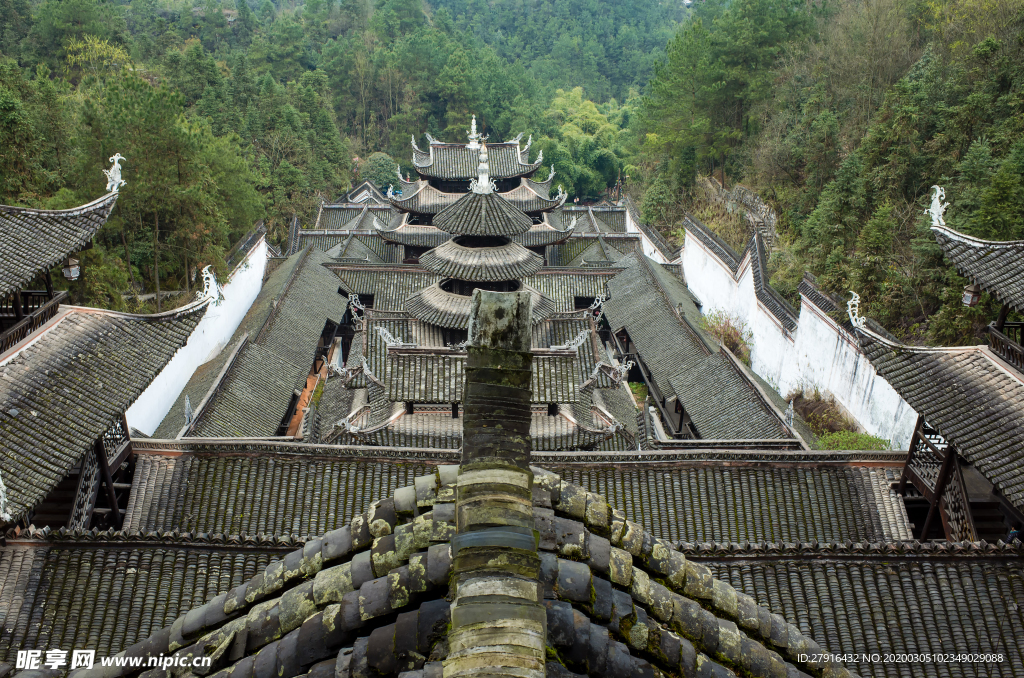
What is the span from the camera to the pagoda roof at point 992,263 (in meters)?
11.2

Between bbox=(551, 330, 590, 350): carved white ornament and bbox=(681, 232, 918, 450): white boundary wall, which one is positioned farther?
bbox=(681, 232, 918, 450): white boundary wall

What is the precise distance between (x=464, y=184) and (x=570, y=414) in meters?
21.8

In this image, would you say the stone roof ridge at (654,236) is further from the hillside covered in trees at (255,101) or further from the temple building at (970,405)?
the temple building at (970,405)

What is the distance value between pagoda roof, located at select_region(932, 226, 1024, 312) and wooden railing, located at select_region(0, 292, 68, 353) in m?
15.6

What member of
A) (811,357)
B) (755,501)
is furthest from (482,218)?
(811,357)

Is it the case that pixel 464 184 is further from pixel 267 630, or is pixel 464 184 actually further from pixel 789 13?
pixel 267 630

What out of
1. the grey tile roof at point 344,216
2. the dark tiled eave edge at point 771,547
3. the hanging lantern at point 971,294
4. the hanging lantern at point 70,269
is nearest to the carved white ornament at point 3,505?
the dark tiled eave edge at point 771,547

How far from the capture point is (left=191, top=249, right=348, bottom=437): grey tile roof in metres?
19.2

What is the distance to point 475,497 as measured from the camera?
3.33 m

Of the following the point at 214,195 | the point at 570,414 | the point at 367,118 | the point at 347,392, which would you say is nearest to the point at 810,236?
the point at 570,414

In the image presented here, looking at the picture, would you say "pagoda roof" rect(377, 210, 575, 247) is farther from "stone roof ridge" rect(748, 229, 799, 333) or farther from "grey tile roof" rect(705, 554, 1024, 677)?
"grey tile roof" rect(705, 554, 1024, 677)

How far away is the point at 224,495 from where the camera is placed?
45.5ft

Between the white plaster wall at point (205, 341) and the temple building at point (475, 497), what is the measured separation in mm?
664

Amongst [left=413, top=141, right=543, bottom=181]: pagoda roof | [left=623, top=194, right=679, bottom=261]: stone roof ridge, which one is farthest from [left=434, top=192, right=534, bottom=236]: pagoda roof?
[left=623, top=194, right=679, bottom=261]: stone roof ridge
